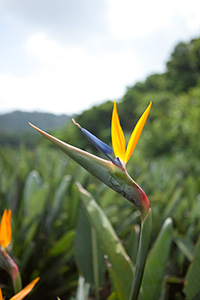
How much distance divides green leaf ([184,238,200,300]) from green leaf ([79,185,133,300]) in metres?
0.10

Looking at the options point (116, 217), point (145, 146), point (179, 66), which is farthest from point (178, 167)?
point (179, 66)

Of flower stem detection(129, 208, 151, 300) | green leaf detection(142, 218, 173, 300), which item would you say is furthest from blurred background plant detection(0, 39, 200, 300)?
flower stem detection(129, 208, 151, 300)

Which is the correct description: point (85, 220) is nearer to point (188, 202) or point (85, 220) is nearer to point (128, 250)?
point (128, 250)

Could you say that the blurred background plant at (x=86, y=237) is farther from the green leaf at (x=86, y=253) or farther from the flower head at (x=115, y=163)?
the flower head at (x=115, y=163)

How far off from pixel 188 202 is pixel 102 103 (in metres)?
16.9

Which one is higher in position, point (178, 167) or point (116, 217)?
point (116, 217)

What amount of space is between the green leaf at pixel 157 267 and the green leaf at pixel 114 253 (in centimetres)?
3

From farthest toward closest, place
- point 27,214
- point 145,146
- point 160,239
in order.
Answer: point 145,146 → point 27,214 → point 160,239

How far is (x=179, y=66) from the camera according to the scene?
616 inches

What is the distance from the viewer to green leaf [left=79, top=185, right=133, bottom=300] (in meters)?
0.53

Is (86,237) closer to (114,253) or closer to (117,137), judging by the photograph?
(114,253)

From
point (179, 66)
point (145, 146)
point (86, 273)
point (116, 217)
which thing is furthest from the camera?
point (179, 66)

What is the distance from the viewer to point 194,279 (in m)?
0.53

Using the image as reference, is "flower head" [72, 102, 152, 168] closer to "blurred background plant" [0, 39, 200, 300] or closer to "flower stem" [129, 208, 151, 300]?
"flower stem" [129, 208, 151, 300]
